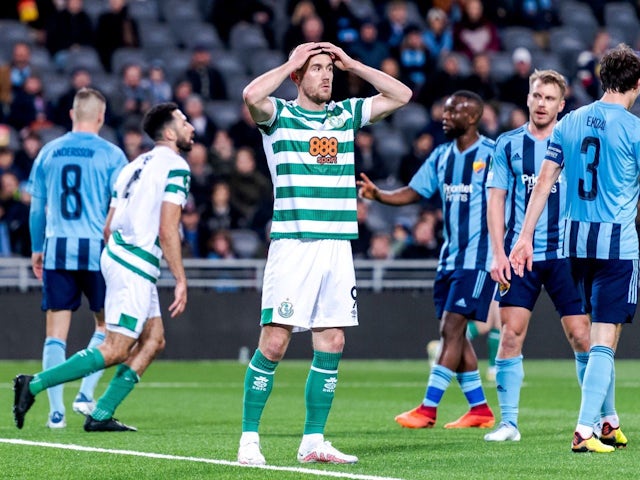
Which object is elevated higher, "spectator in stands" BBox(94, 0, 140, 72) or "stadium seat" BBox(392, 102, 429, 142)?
"spectator in stands" BBox(94, 0, 140, 72)

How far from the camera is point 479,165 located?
10078 mm

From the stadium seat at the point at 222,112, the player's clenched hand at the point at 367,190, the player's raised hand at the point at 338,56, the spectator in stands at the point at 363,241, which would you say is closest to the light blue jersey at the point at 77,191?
the player's clenched hand at the point at 367,190

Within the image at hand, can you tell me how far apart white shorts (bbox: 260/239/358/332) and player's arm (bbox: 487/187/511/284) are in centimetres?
119

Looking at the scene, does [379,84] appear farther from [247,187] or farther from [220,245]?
[247,187]

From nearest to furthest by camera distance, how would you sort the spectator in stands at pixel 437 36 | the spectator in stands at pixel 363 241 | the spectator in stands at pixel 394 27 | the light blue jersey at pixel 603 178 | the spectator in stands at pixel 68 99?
the light blue jersey at pixel 603 178 → the spectator in stands at pixel 363 241 → the spectator in stands at pixel 68 99 → the spectator in stands at pixel 394 27 → the spectator in stands at pixel 437 36

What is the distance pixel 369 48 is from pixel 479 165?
11317mm

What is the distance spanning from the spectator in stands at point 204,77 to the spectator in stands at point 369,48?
206cm

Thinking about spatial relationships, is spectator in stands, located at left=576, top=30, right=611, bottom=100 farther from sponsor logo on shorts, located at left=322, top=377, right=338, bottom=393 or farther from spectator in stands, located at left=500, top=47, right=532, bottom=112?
sponsor logo on shorts, located at left=322, top=377, right=338, bottom=393

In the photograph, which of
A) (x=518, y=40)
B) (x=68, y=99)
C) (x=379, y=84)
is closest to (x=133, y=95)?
(x=68, y=99)

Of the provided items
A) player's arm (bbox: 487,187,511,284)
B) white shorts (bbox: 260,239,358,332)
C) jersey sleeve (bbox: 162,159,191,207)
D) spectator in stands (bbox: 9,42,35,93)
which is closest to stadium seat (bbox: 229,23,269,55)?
spectator in stands (bbox: 9,42,35,93)

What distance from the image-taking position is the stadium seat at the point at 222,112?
20.4 m

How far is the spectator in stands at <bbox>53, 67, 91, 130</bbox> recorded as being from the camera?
62.3ft

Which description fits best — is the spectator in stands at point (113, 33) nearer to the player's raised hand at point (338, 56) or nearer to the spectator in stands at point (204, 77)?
the spectator in stands at point (204, 77)

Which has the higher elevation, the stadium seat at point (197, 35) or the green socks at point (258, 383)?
the stadium seat at point (197, 35)
